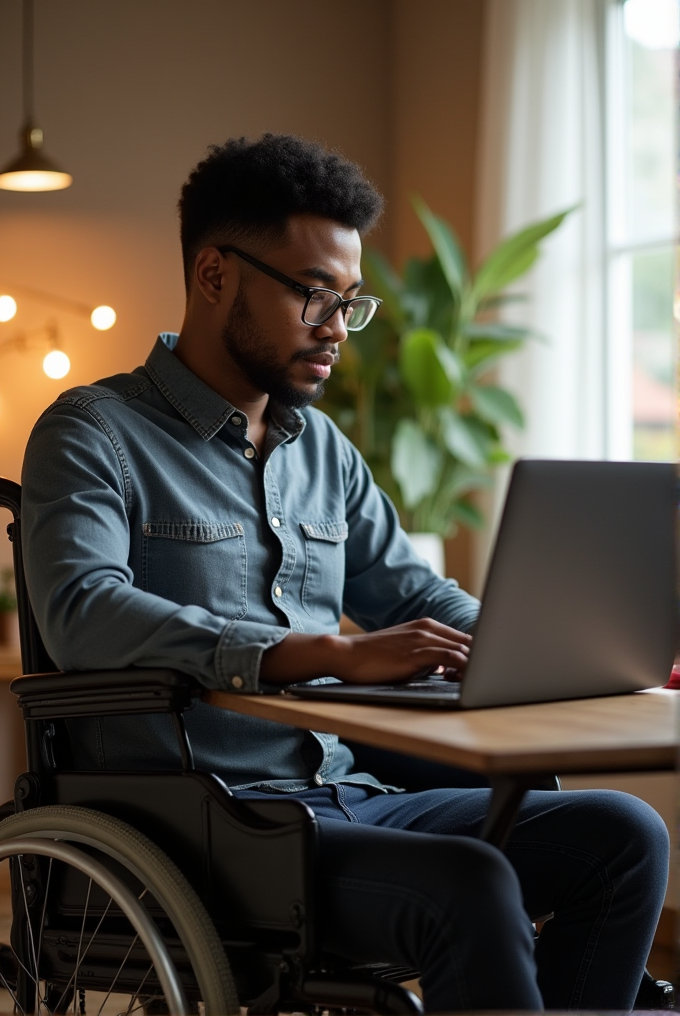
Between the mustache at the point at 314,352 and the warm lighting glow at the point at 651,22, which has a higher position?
the warm lighting glow at the point at 651,22

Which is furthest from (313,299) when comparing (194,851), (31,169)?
(31,169)

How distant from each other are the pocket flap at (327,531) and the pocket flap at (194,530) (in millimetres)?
133

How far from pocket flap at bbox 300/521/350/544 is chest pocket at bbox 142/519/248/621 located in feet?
0.45

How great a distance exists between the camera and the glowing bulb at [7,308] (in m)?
3.85

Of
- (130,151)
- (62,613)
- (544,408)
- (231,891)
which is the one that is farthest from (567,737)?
(130,151)

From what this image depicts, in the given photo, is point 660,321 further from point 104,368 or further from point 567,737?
point 567,737

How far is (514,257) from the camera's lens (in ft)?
11.4

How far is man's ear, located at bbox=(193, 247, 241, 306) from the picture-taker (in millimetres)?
1573

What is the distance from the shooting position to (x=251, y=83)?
434 centimetres

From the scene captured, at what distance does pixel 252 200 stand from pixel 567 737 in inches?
35.5

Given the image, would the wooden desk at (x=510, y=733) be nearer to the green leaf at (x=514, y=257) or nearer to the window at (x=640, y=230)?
the green leaf at (x=514, y=257)

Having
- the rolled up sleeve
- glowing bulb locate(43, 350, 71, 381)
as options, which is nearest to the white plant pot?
glowing bulb locate(43, 350, 71, 381)

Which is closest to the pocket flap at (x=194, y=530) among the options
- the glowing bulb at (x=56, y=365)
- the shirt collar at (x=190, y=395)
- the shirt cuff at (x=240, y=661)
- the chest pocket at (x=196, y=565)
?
the chest pocket at (x=196, y=565)

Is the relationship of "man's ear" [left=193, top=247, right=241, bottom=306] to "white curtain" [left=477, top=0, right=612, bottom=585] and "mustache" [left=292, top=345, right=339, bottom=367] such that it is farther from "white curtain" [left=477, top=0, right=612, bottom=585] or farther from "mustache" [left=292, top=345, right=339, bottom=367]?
"white curtain" [left=477, top=0, right=612, bottom=585]
